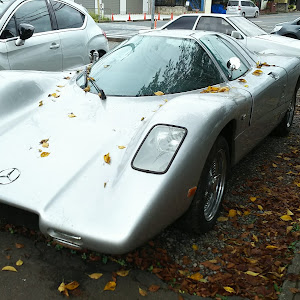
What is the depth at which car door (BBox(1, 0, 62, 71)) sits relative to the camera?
5168 millimetres

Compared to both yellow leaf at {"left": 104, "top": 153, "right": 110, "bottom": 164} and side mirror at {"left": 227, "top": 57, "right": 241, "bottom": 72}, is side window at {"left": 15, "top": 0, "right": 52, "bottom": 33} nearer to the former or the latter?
side mirror at {"left": 227, "top": 57, "right": 241, "bottom": 72}

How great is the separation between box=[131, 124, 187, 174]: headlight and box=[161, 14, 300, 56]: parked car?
19.5 ft

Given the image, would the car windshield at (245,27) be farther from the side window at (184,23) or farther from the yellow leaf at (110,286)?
the yellow leaf at (110,286)

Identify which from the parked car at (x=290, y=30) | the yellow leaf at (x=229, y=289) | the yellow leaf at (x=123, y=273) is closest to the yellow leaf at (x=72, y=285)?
the yellow leaf at (x=123, y=273)

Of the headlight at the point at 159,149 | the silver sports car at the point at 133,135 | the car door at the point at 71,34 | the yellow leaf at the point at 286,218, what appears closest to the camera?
the silver sports car at the point at 133,135

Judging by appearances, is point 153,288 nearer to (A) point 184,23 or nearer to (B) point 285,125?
(B) point 285,125

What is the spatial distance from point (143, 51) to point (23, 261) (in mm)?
2107

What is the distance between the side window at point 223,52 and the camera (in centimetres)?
354

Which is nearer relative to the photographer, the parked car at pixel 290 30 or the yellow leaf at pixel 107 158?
the yellow leaf at pixel 107 158

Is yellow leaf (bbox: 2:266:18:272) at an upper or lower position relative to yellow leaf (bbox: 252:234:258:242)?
upper

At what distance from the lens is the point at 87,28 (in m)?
6.55

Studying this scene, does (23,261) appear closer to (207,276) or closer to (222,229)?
(207,276)

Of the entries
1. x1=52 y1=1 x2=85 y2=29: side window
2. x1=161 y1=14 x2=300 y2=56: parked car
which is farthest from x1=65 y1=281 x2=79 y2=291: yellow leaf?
x1=161 y1=14 x2=300 y2=56: parked car

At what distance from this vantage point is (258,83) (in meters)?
3.56
